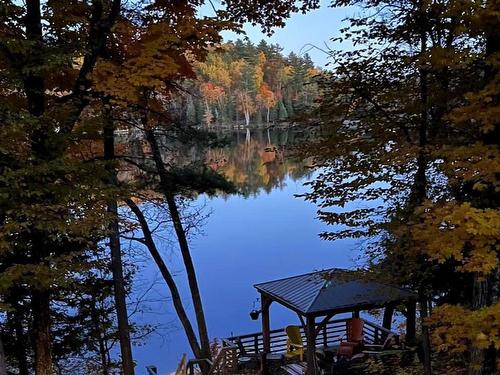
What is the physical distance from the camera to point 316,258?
880 inches

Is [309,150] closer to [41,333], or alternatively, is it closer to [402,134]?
[402,134]

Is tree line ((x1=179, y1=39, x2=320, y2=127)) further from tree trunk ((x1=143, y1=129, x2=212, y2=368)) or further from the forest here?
the forest

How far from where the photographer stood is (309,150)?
6.76 m

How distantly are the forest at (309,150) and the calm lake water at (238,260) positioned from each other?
1.31 meters

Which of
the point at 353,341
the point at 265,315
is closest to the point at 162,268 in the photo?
the point at 265,315

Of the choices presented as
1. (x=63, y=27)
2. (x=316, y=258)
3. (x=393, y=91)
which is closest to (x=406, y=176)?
(x=393, y=91)

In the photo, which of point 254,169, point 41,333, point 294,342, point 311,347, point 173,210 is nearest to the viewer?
point 41,333

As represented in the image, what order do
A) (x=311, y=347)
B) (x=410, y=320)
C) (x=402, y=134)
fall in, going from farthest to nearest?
(x=410, y=320) < (x=311, y=347) < (x=402, y=134)

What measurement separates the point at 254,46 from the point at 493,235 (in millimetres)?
60959

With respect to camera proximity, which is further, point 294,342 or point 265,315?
point 265,315

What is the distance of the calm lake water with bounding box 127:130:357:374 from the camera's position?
53.5 ft

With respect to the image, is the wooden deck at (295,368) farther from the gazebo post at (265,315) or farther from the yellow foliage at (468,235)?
the yellow foliage at (468,235)

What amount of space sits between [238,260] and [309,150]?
56.1 ft

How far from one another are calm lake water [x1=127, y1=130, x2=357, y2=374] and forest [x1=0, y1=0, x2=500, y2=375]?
1.31 metres
